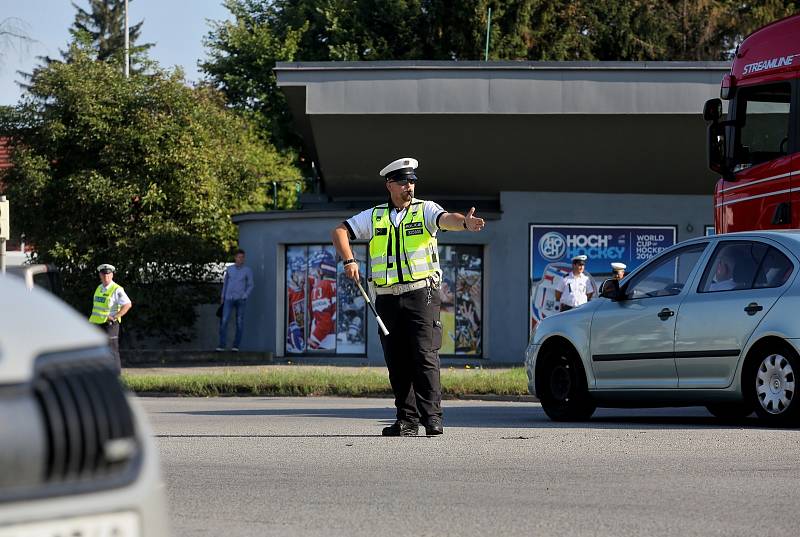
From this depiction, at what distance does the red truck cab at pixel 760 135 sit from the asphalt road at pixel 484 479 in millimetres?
2534

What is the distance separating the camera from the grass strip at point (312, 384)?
17438 millimetres

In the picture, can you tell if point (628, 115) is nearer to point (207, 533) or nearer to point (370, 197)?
point (370, 197)

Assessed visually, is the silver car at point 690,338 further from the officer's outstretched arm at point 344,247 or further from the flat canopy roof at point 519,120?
the flat canopy roof at point 519,120

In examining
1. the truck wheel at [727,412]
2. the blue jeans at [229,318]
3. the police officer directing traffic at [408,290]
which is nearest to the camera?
the police officer directing traffic at [408,290]

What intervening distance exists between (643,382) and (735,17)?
29.7 m

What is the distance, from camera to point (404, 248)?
10.2 m

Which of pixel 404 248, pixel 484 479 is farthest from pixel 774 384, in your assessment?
pixel 484 479

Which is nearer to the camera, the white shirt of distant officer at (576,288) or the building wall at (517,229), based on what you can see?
the white shirt of distant officer at (576,288)

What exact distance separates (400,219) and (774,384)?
3.04 meters

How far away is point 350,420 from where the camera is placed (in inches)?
492

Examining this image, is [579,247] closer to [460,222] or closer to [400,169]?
[400,169]

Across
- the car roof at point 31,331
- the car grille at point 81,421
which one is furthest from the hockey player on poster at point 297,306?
the car grille at point 81,421

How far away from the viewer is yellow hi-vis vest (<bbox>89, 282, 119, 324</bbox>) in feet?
64.4

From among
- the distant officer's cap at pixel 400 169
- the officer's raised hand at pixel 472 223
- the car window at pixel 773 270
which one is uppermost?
the distant officer's cap at pixel 400 169
